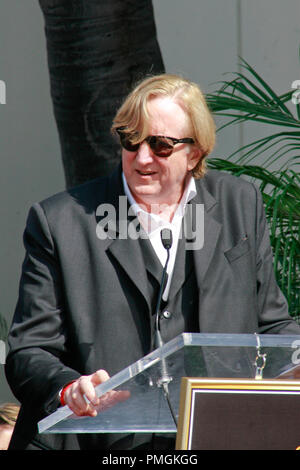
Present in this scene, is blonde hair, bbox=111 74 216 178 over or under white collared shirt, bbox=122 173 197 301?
over

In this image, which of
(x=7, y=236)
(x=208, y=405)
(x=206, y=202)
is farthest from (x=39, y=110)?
(x=208, y=405)

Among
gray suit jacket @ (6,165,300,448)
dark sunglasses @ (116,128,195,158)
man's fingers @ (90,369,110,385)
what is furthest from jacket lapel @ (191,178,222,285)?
→ man's fingers @ (90,369,110,385)

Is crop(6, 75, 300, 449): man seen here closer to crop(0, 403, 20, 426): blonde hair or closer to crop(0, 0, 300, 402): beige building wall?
crop(0, 403, 20, 426): blonde hair

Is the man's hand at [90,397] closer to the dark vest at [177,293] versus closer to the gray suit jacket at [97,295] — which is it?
the gray suit jacket at [97,295]

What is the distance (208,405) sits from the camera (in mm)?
1639

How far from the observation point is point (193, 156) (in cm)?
261

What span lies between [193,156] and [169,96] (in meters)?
0.21

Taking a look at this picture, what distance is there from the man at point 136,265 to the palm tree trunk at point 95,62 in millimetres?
1636

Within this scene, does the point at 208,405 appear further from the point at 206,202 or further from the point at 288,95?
the point at 288,95

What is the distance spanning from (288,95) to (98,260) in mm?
1905

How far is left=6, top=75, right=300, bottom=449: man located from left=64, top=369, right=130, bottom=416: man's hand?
0.38m

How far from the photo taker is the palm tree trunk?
4.13m

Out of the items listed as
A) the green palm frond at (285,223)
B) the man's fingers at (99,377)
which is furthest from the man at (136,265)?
the green palm frond at (285,223)

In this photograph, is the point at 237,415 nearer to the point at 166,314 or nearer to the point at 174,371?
the point at 174,371
